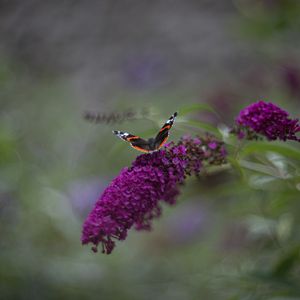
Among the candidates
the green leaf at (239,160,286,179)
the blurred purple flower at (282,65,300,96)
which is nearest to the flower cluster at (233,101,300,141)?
the green leaf at (239,160,286,179)

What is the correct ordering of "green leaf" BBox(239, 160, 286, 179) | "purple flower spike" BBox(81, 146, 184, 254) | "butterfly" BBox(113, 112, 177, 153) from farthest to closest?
"green leaf" BBox(239, 160, 286, 179) → "butterfly" BBox(113, 112, 177, 153) → "purple flower spike" BBox(81, 146, 184, 254)

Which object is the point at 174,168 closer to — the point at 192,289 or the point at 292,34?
the point at 192,289

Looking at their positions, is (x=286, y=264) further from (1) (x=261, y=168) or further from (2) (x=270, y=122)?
(2) (x=270, y=122)

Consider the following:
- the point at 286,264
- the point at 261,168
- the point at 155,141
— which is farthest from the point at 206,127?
the point at 286,264

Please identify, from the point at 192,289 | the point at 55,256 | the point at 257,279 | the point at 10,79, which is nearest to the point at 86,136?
the point at 10,79

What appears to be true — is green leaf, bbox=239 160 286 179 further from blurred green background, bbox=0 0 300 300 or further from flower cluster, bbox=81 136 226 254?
flower cluster, bbox=81 136 226 254
